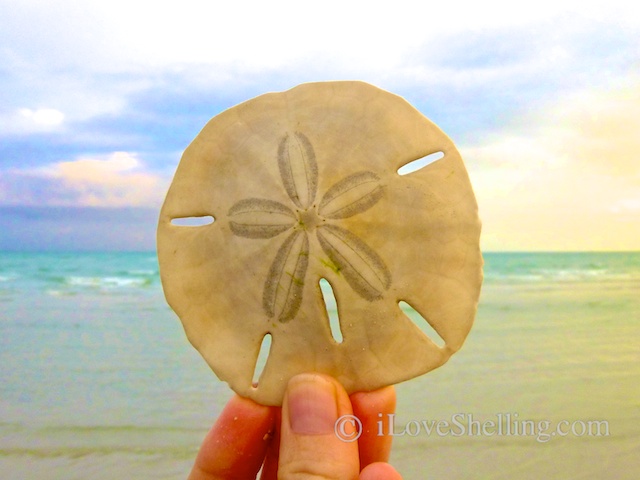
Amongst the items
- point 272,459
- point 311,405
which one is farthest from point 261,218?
point 272,459

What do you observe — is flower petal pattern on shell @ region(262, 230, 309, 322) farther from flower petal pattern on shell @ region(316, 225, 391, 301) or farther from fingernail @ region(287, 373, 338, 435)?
fingernail @ region(287, 373, 338, 435)

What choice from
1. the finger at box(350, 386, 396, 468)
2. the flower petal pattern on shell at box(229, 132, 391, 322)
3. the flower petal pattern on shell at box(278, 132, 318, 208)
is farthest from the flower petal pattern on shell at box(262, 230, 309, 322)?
the finger at box(350, 386, 396, 468)

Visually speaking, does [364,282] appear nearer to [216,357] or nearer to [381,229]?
[381,229]

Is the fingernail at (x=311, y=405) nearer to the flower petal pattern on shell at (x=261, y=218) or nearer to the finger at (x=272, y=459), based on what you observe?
the finger at (x=272, y=459)

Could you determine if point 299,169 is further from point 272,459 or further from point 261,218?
point 272,459

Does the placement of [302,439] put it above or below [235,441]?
above
